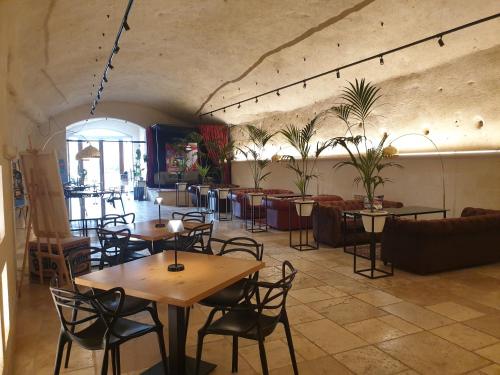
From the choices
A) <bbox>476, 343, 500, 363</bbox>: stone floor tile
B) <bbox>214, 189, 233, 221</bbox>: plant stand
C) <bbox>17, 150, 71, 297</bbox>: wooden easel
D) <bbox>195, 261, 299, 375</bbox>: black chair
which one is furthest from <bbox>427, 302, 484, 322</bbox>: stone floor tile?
<bbox>214, 189, 233, 221</bbox>: plant stand

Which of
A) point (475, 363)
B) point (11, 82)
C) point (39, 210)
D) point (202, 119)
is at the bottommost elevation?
point (475, 363)

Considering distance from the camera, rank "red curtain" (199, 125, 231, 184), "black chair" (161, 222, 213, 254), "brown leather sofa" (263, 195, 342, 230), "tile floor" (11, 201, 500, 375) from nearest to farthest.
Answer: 1. "tile floor" (11, 201, 500, 375)
2. "black chair" (161, 222, 213, 254)
3. "brown leather sofa" (263, 195, 342, 230)
4. "red curtain" (199, 125, 231, 184)

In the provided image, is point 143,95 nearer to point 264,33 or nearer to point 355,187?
point 264,33

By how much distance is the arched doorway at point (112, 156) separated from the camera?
1819 cm

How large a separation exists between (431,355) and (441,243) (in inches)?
89.8

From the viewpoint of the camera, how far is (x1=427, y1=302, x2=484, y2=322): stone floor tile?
350 centimetres

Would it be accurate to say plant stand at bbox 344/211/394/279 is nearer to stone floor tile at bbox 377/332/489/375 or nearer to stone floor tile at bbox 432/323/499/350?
stone floor tile at bbox 432/323/499/350

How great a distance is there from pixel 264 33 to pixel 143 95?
281 inches

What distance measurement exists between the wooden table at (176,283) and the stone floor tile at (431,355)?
A: 1280 millimetres

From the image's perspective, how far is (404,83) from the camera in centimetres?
688

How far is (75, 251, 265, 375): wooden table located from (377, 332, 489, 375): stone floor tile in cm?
128

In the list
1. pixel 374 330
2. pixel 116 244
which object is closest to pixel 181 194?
pixel 116 244

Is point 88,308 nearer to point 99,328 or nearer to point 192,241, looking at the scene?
point 99,328

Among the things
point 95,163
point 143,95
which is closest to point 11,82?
point 143,95
